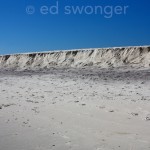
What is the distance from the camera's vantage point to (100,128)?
779cm

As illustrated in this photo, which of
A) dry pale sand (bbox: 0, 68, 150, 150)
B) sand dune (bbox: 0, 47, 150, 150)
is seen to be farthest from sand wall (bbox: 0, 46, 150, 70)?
A: dry pale sand (bbox: 0, 68, 150, 150)

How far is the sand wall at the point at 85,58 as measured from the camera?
27.1 metres

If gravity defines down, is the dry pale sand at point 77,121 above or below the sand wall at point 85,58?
below

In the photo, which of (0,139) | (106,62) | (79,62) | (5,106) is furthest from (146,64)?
(0,139)

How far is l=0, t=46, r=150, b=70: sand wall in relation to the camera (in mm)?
27056

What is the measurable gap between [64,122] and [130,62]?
1936cm

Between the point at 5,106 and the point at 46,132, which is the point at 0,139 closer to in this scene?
the point at 46,132

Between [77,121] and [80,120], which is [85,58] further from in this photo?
[77,121]

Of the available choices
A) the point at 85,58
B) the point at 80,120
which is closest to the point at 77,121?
the point at 80,120

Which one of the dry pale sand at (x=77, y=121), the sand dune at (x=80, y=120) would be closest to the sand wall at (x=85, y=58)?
the sand dune at (x=80, y=120)

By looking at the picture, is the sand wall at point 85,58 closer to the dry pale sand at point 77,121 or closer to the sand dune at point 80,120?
the sand dune at point 80,120

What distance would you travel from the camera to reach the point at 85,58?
30.9 m

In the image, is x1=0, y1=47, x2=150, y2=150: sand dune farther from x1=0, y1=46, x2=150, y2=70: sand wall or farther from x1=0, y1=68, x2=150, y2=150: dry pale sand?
x1=0, y1=46, x2=150, y2=70: sand wall

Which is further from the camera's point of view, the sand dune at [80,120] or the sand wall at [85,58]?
the sand wall at [85,58]
